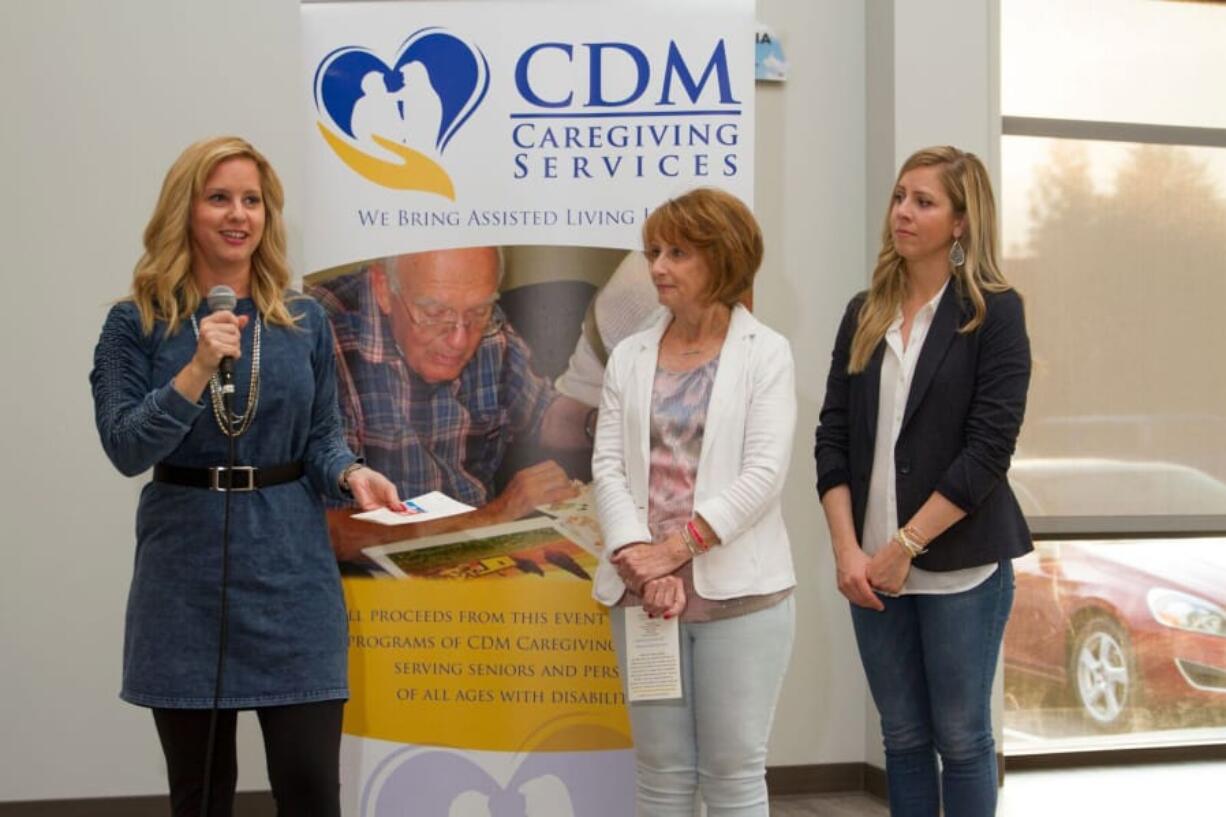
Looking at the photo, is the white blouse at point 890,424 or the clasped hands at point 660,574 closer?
the clasped hands at point 660,574

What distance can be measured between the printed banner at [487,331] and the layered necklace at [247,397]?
0.82 metres

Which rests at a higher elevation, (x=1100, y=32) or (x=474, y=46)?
(x=1100, y=32)

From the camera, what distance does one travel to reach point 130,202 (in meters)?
3.67

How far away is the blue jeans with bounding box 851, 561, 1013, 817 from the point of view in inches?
93.1

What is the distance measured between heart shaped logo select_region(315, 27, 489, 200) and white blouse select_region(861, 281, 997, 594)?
1.16 m

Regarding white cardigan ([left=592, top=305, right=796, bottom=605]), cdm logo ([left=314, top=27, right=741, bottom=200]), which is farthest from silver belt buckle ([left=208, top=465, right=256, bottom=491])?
cdm logo ([left=314, top=27, right=741, bottom=200])

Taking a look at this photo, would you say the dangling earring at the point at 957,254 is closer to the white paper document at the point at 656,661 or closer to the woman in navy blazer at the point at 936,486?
the woman in navy blazer at the point at 936,486

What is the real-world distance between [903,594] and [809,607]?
5.44 feet

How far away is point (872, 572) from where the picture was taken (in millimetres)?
2418

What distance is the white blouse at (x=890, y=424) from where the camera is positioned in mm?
2445

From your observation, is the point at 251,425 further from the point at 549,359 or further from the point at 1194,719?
the point at 1194,719

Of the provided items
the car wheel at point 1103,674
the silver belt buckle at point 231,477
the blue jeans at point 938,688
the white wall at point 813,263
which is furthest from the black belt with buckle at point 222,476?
the car wheel at point 1103,674

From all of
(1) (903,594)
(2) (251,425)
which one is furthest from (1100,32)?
(2) (251,425)

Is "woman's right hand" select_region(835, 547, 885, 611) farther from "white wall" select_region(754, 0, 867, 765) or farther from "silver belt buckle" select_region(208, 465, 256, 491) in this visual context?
"white wall" select_region(754, 0, 867, 765)
